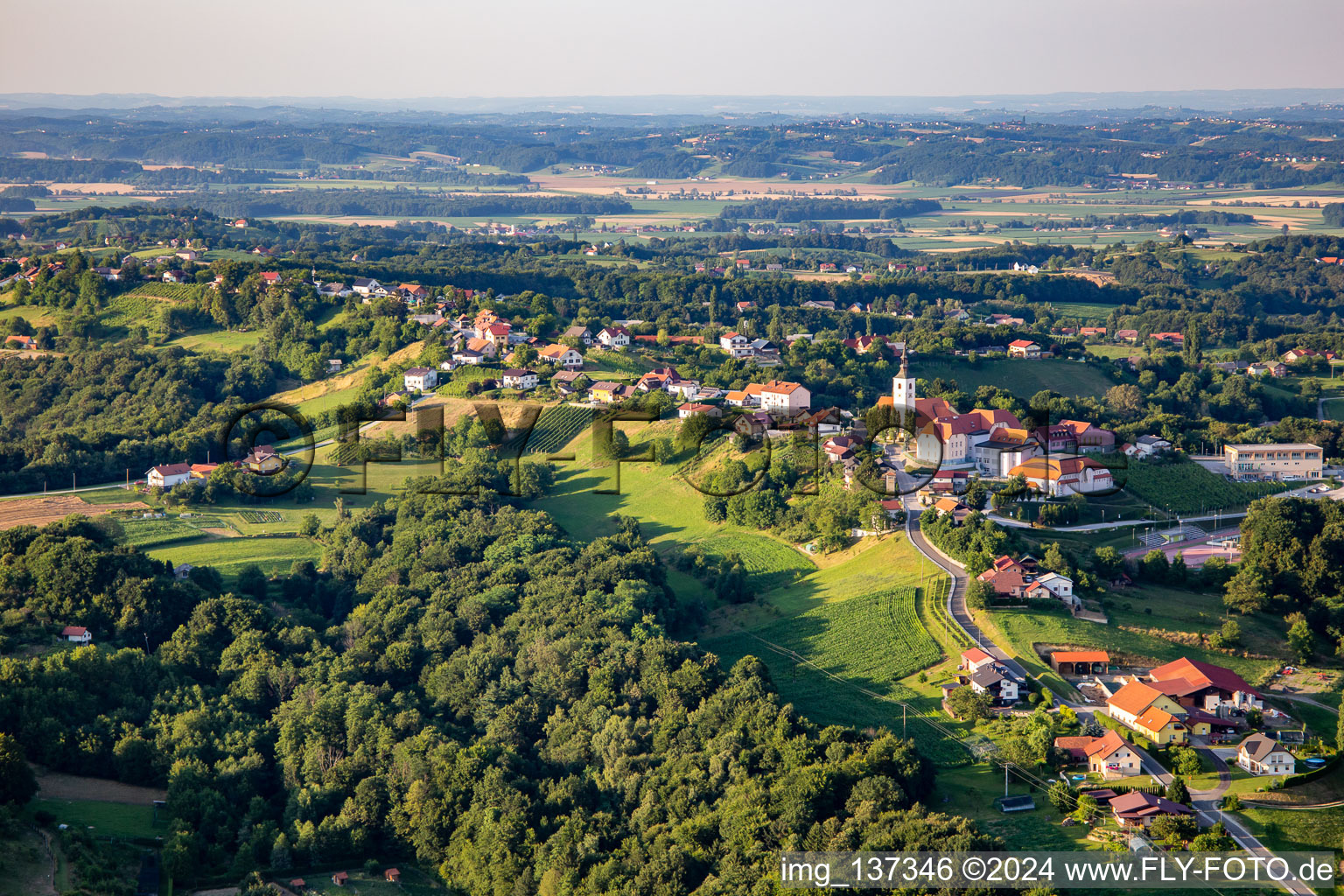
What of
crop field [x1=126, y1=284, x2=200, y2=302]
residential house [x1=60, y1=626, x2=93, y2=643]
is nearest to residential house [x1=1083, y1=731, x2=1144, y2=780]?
residential house [x1=60, y1=626, x2=93, y2=643]

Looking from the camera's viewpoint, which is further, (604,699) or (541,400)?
(541,400)

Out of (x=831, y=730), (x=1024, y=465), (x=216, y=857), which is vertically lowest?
(x=216, y=857)

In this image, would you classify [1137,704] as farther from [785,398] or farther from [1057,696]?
[785,398]

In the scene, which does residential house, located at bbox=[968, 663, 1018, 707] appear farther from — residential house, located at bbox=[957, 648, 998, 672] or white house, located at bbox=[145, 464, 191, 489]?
white house, located at bbox=[145, 464, 191, 489]

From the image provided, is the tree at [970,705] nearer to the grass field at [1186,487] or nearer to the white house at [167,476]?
the grass field at [1186,487]

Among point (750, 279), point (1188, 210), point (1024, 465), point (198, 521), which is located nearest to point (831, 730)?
point (1024, 465)

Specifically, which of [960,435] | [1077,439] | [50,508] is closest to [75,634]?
[50,508]

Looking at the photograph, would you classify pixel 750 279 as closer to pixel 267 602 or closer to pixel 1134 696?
pixel 267 602
